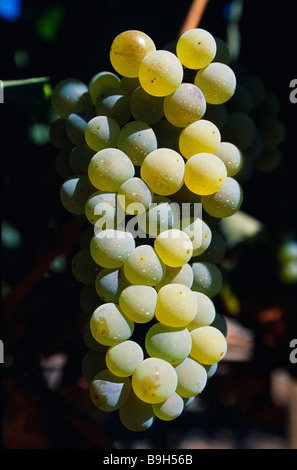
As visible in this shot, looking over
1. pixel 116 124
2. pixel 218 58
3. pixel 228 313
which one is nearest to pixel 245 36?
pixel 218 58

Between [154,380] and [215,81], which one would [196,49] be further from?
[154,380]

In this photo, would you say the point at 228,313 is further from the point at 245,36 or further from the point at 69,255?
the point at 245,36

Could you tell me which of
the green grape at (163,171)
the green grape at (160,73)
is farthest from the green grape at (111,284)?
the green grape at (160,73)

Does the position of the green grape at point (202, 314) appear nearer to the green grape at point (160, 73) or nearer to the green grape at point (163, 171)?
the green grape at point (163, 171)

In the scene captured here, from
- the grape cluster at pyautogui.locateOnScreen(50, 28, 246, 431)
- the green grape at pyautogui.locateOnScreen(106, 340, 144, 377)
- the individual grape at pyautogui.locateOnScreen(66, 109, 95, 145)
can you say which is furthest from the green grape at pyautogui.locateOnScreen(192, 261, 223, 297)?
the individual grape at pyautogui.locateOnScreen(66, 109, 95, 145)

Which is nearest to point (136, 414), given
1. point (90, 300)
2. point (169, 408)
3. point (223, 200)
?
point (169, 408)

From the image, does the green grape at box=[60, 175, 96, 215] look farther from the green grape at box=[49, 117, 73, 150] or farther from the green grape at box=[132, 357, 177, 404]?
the green grape at box=[132, 357, 177, 404]
